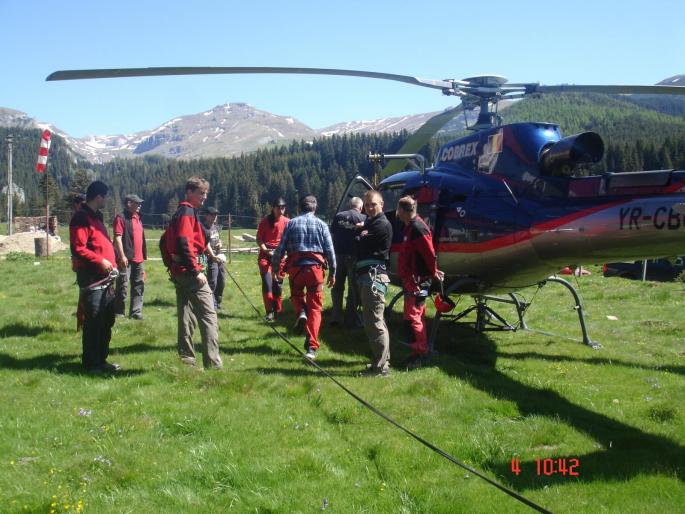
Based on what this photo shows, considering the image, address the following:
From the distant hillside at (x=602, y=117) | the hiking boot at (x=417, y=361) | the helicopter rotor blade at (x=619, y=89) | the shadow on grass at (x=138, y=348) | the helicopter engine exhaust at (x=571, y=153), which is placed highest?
the distant hillside at (x=602, y=117)

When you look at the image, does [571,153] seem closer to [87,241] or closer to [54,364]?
[87,241]

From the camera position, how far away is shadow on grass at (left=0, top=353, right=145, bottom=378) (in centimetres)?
689

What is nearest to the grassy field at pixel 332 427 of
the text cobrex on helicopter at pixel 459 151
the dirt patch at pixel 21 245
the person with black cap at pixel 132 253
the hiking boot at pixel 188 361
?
the hiking boot at pixel 188 361

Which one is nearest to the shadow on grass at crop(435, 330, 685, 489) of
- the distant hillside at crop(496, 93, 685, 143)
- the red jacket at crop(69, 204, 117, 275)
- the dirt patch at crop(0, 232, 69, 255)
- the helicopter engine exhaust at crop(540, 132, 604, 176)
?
the helicopter engine exhaust at crop(540, 132, 604, 176)

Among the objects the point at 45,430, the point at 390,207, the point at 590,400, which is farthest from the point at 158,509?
the point at 390,207

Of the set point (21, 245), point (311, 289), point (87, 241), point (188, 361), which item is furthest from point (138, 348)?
point (21, 245)

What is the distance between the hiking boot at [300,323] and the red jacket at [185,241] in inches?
87.3

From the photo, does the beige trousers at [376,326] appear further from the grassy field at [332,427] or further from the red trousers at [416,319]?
the red trousers at [416,319]

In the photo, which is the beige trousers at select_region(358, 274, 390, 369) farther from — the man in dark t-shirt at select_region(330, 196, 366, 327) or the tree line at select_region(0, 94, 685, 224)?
the tree line at select_region(0, 94, 685, 224)

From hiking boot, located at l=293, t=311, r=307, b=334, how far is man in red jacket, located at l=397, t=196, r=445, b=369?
2.00m

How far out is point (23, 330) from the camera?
9062mm

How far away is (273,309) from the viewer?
33.9ft

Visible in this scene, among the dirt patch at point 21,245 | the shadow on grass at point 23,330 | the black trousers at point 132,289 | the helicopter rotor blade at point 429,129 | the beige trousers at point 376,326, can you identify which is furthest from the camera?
the dirt patch at point 21,245

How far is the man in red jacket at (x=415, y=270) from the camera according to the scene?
695cm
